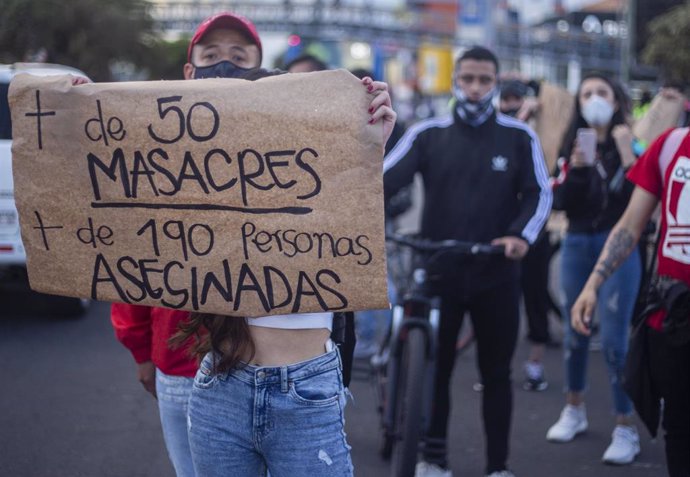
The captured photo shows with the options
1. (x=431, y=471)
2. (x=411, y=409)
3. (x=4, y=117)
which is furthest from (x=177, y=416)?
(x=4, y=117)

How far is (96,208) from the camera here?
2.51 m

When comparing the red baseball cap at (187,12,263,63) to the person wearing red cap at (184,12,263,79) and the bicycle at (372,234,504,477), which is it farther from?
the bicycle at (372,234,504,477)

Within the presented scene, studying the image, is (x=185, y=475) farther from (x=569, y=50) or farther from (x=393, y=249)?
(x=569, y=50)

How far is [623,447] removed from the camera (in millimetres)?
5051

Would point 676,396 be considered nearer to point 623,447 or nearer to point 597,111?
point 623,447

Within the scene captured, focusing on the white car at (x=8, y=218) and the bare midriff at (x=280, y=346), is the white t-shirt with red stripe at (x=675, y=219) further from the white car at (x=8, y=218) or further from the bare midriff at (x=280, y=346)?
the white car at (x=8, y=218)

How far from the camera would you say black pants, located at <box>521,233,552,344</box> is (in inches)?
271

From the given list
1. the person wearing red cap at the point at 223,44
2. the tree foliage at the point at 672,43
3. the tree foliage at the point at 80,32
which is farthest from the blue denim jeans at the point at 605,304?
the tree foliage at the point at 80,32

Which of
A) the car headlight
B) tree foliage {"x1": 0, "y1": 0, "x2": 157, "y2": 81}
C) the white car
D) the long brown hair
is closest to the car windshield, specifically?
the white car

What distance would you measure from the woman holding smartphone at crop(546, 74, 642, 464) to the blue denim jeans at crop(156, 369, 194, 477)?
8.91 feet

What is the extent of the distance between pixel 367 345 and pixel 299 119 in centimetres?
459

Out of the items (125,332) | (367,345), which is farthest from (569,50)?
(125,332)

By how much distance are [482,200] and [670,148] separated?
1166 mm

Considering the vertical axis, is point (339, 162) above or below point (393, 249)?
above
